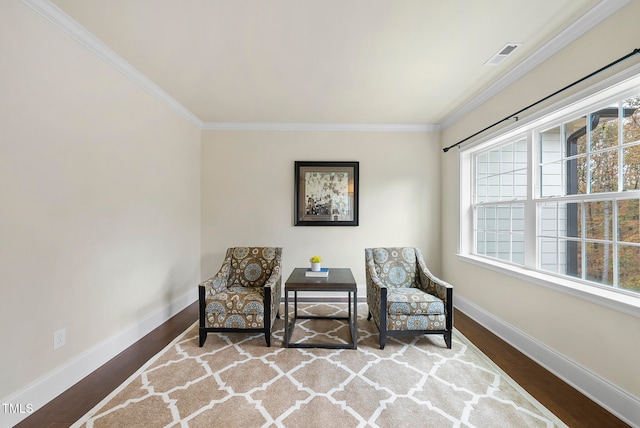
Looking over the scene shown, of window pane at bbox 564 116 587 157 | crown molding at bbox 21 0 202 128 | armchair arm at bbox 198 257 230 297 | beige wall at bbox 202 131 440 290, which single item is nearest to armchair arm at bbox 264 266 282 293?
armchair arm at bbox 198 257 230 297

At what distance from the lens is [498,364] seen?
237 cm

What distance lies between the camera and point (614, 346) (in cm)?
180

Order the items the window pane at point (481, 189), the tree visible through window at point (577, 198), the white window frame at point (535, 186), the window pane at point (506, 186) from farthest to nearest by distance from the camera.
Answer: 1. the window pane at point (481, 189)
2. the window pane at point (506, 186)
3. the tree visible through window at point (577, 198)
4. the white window frame at point (535, 186)

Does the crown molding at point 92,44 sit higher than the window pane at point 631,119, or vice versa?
the crown molding at point 92,44

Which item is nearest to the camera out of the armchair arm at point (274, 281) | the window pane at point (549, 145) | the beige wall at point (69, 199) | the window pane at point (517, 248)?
the beige wall at point (69, 199)

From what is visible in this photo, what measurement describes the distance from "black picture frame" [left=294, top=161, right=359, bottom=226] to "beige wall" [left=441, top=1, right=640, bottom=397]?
1695mm

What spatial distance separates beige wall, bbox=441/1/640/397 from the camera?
1.73 m

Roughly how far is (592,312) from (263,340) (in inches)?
104

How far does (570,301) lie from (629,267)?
1.37 ft

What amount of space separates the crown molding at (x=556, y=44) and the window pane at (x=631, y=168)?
87 centimetres

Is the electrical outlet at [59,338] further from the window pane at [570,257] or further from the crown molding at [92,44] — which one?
the window pane at [570,257]

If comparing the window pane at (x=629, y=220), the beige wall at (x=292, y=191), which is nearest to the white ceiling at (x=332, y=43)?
the beige wall at (x=292, y=191)

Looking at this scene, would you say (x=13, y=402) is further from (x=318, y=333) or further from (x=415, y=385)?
(x=415, y=385)

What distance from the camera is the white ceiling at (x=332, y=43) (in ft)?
6.11
